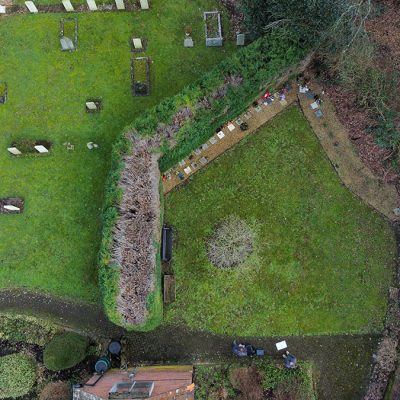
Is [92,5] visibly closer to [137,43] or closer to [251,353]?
[137,43]

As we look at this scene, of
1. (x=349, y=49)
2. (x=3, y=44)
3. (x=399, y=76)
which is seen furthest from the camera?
(x=3, y=44)

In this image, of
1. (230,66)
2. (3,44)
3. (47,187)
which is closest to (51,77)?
(3,44)

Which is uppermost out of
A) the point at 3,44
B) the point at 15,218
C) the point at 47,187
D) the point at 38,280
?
the point at 3,44

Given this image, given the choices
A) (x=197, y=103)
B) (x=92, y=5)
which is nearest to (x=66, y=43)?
(x=92, y=5)

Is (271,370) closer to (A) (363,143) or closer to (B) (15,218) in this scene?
(A) (363,143)

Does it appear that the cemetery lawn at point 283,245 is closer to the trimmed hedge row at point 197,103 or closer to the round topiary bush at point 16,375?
the trimmed hedge row at point 197,103

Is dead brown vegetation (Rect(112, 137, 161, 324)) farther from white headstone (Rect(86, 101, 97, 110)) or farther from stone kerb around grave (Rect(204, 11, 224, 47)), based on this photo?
stone kerb around grave (Rect(204, 11, 224, 47))

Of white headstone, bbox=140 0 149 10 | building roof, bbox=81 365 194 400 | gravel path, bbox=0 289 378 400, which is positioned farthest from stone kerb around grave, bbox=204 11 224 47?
building roof, bbox=81 365 194 400
